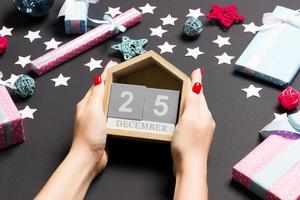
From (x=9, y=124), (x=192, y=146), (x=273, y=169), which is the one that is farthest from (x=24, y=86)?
(x=273, y=169)

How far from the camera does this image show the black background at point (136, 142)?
78cm

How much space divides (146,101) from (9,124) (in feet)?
0.71

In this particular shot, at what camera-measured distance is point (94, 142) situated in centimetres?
75

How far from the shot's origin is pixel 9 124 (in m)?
0.80

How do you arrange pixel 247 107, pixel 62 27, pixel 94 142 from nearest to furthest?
pixel 94 142 → pixel 247 107 → pixel 62 27

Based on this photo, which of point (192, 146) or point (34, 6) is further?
point (34, 6)

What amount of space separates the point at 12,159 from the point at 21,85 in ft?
0.45

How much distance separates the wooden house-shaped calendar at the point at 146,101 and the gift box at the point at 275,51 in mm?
181

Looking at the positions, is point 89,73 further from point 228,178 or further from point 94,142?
point 228,178

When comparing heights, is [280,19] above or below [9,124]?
above

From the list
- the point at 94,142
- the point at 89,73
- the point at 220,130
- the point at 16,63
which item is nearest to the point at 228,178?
the point at 220,130

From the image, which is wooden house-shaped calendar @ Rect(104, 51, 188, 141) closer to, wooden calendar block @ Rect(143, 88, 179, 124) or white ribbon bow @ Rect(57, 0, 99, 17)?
wooden calendar block @ Rect(143, 88, 179, 124)

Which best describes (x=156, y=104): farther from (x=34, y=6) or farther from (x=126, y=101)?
(x=34, y=6)

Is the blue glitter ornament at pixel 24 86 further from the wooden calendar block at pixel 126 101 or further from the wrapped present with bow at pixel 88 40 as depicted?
the wooden calendar block at pixel 126 101
